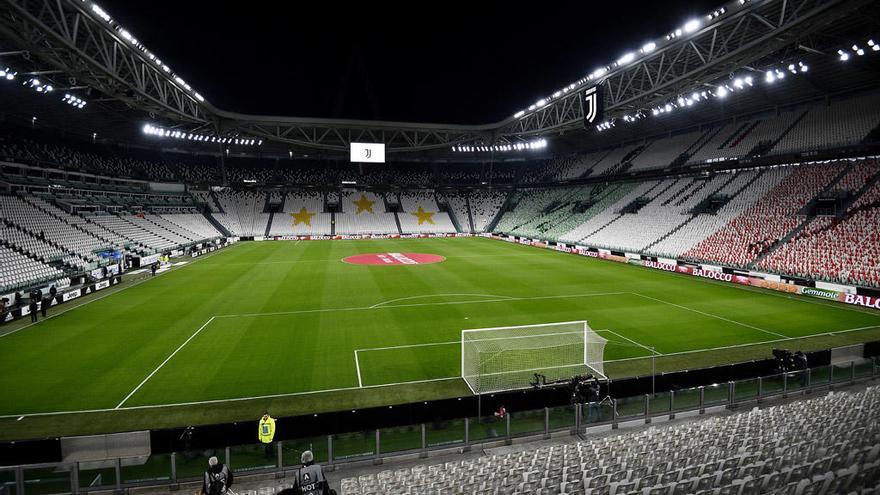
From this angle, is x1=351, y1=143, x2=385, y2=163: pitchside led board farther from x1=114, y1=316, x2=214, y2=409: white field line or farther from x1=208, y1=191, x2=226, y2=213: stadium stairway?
x1=208, y1=191, x2=226, y2=213: stadium stairway

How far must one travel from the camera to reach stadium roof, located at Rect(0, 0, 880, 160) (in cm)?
2033

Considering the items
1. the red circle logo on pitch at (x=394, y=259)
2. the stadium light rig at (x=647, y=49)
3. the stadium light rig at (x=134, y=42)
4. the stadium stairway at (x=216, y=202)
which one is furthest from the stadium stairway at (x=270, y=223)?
the stadium light rig at (x=647, y=49)

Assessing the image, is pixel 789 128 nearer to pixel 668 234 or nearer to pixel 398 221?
pixel 668 234

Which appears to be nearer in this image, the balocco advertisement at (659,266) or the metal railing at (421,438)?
the metal railing at (421,438)

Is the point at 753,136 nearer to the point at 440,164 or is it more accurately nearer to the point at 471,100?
the point at 471,100

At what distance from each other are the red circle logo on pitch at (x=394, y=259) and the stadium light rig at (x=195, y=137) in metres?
23.2

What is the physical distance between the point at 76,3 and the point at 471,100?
83.4ft

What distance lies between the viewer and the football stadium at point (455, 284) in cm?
816

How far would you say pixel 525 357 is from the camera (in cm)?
1291

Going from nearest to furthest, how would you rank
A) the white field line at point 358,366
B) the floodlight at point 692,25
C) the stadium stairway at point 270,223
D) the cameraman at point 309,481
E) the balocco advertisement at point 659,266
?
the cameraman at point 309,481 < the white field line at point 358,366 < the floodlight at point 692,25 < the balocco advertisement at point 659,266 < the stadium stairway at point 270,223

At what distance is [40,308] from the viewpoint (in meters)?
20.5

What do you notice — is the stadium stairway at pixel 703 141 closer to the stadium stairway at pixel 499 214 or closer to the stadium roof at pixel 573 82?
the stadium roof at pixel 573 82

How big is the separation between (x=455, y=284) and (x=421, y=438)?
17856 mm

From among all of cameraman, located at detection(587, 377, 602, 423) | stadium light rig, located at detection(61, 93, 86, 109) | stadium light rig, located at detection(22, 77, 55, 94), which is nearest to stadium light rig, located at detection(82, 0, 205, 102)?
stadium light rig, located at detection(22, 77, 55, 94)
